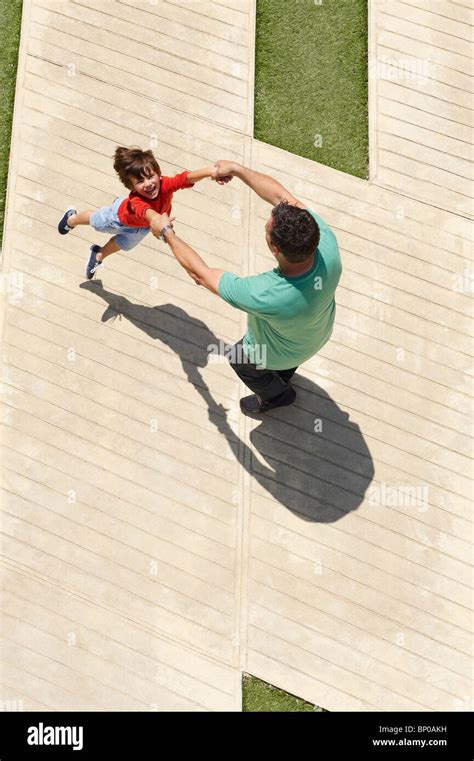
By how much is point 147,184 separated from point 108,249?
3.27 ft

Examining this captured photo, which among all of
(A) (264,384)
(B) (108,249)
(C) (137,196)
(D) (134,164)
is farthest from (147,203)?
(A) (264,384)

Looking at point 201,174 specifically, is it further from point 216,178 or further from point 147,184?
point 147,184

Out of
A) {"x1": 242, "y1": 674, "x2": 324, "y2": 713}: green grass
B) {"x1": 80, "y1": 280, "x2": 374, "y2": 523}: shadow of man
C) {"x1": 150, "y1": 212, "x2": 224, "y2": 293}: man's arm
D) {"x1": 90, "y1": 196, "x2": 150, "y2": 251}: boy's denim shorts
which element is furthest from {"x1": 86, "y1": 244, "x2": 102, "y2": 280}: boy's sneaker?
{"x1": 242, "y1": 674, "x2": 324, "y2": 713}: green grass

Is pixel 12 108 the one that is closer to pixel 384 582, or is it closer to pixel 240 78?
pixel 240 78

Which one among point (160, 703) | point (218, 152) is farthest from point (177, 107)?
point (160, 703)

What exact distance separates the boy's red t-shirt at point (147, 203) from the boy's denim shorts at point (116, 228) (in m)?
0.14

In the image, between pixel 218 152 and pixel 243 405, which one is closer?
pixel 243 405

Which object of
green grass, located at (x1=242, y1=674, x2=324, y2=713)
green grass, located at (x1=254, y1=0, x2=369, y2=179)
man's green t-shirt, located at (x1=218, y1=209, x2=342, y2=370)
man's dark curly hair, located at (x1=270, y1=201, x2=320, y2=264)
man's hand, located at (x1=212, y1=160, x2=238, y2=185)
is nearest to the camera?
man's dark curly hair, located at (x1=270, y1=201, x2=320, y2=264)

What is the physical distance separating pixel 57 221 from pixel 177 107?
1.42 meters

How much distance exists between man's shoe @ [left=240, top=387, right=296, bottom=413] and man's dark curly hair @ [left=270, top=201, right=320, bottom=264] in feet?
6.53

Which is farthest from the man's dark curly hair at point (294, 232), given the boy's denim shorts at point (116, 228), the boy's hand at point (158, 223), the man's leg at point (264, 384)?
the boy's denim shorts at point (116, 228)

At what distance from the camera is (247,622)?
232 inches

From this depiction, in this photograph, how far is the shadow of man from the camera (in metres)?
6.13

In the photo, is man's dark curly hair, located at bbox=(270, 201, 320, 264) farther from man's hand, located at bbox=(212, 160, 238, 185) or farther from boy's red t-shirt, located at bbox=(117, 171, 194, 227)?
boy's red t-shirt, located at bbox=(117, 171, 194, 227)
